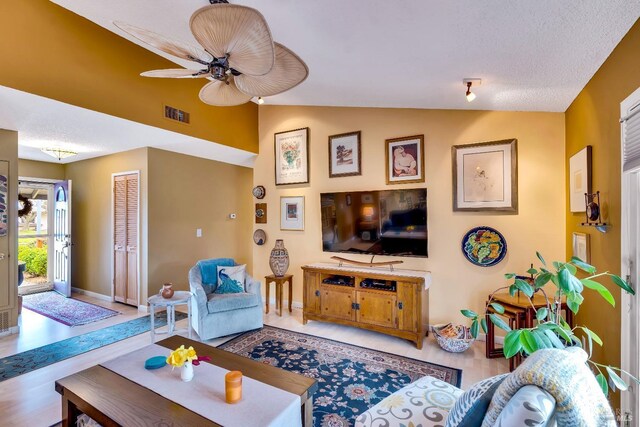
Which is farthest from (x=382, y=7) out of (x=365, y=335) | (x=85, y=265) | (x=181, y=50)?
(x=85, y=265)

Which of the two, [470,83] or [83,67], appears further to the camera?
[83,67]

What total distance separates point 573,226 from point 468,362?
61.2 inches

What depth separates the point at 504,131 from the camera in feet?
10.3

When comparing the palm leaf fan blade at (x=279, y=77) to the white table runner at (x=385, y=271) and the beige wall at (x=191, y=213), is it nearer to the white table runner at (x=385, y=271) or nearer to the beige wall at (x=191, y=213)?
the white table runner at (x=385, y=271)

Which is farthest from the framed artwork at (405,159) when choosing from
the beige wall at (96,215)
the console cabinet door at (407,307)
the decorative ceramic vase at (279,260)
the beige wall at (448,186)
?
the beige wall at (96,215)

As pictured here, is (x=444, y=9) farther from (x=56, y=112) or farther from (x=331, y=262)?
(x=56, y=112)

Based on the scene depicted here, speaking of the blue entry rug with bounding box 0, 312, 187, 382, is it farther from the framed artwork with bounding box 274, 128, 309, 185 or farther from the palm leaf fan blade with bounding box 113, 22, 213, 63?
the palm leaf fan blade with bounding box 113, 22, 213, 63

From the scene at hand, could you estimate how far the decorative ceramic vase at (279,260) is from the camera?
414cm

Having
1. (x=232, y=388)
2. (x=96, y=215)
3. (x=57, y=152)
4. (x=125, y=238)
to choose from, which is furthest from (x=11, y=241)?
(x=232, y=388)

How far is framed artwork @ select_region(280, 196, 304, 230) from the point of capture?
14.5 ft

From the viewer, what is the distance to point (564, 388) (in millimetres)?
851

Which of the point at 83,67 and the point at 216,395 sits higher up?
the point at 83,67

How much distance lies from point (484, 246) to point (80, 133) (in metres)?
4.87

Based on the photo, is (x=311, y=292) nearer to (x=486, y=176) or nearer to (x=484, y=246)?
(x=484, y=246)
